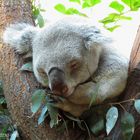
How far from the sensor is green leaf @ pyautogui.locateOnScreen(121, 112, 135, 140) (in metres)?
1.72

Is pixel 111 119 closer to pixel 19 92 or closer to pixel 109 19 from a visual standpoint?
pixel 19 92

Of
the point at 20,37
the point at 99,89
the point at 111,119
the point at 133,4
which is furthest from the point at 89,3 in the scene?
the point at 111,119

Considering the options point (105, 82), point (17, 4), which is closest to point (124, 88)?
point (105, 82)

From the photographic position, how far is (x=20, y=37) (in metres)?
2.18

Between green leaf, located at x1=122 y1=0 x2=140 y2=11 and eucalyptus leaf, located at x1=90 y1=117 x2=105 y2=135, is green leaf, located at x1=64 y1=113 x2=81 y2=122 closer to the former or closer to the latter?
eucalyptus leaf, located at x1=90 y1=117 x2=105 y2=135

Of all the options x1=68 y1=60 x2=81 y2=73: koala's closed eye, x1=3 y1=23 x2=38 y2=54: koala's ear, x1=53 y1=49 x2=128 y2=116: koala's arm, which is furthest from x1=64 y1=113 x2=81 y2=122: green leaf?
x1=3 y1=23 x2=38 y2=54: koala's ear

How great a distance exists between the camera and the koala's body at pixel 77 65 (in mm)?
1878

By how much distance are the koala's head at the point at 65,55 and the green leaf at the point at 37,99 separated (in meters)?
0.08

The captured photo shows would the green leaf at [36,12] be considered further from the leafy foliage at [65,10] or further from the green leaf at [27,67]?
the green leaf at [27,67]

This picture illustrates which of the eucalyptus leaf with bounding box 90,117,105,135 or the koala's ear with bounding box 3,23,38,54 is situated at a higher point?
the koala's ear with bounding box 3,23,38,54

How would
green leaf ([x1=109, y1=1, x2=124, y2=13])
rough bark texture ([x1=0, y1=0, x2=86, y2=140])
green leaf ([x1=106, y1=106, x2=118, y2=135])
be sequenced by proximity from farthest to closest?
green leaf ([x1=109, y1=1, x2=124, y2=13]) → rough bark texture ([x1=0, y1=0, x2=86, y2=140]) → green leaf ([x1=106, y1=106, x2=118, y2=135])

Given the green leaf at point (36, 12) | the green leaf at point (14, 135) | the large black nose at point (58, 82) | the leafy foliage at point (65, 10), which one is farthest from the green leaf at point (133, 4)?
the green leaf at point (14, 135)

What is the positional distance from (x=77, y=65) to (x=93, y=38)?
184 millimetres

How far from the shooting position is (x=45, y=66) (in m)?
1.93
